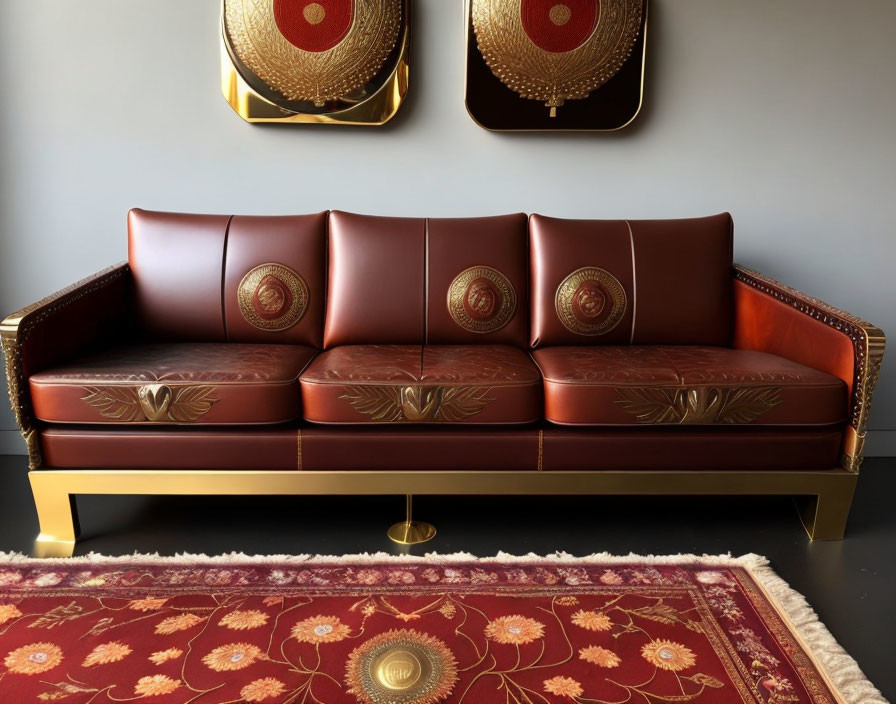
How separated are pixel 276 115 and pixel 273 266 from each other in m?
0.62

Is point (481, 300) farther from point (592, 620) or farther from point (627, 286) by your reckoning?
point (592, 620)

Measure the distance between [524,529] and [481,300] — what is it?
30.2 inches

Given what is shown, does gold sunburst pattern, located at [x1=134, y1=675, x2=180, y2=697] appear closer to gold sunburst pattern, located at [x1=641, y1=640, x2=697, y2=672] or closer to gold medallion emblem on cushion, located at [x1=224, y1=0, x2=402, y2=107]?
gold sunburst pattern, located at [x1=641, y1=640, x2=697, y2=672]

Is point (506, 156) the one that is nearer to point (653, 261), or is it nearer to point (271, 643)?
point (653, 261)

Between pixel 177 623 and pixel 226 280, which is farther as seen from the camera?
pixel 226 280

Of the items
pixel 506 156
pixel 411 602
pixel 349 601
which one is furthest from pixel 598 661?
pixel 506 156

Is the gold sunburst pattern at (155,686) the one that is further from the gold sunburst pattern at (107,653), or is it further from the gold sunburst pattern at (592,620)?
the gold sunburst pattern at (592,620)

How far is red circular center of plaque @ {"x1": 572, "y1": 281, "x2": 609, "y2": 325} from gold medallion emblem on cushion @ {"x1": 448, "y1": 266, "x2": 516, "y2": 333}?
22 centimetres

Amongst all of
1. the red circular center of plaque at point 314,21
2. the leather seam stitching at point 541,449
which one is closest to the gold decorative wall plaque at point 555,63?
the red circular center of plaque at point 314,21

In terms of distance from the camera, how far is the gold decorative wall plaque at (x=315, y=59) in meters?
2.46

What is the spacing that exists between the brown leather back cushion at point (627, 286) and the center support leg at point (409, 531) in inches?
29.3

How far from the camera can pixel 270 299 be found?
229 centimetres

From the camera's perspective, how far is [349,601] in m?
1.57

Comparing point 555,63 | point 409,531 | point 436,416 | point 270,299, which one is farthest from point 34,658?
point 555,63
